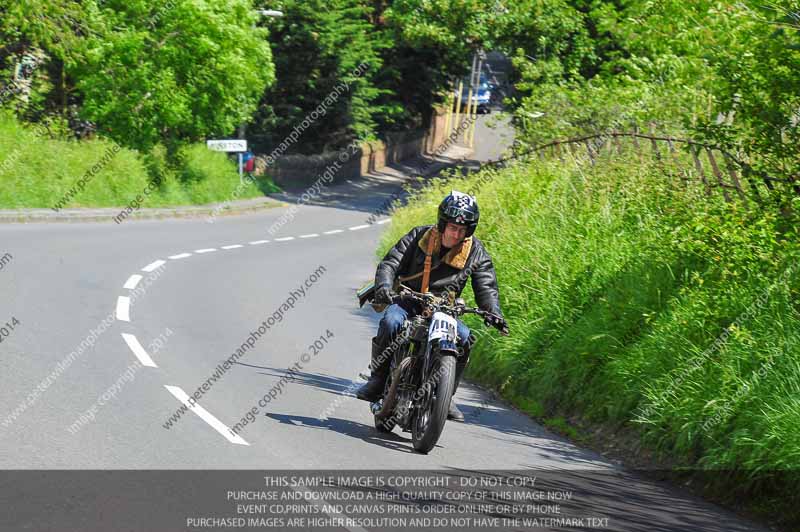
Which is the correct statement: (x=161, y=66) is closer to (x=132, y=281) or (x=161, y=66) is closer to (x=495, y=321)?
(x=132, y=281)

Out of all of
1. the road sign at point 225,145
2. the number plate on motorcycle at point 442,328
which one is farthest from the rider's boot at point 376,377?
the road sign at point 225,145

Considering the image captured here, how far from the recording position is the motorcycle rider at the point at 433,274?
29.1ft

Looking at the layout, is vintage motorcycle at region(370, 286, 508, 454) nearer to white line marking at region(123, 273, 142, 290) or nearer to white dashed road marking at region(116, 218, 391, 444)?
white dashed road marking at region(116, 218, 391, 444)

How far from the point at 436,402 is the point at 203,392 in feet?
8.78

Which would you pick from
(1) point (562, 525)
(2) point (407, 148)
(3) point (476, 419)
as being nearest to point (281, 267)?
(3) point (476, 419)

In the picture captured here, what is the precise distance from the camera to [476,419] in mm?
10375

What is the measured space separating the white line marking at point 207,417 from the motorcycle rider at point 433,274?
1214 mm

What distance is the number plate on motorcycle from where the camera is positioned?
27.5ft

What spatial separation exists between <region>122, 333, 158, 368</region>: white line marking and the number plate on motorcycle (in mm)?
3673

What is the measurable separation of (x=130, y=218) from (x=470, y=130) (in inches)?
1746

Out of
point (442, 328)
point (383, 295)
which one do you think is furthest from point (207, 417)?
point (442, 328)

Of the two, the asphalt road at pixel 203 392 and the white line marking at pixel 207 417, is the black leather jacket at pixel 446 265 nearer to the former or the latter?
the asphalt road at pixel 203 392

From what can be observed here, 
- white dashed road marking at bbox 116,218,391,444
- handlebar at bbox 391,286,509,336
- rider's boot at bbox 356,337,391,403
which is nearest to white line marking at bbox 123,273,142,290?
white dashed road marking at bbox 116,218,391,444

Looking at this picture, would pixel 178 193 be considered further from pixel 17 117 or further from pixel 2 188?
pixel 2 188
